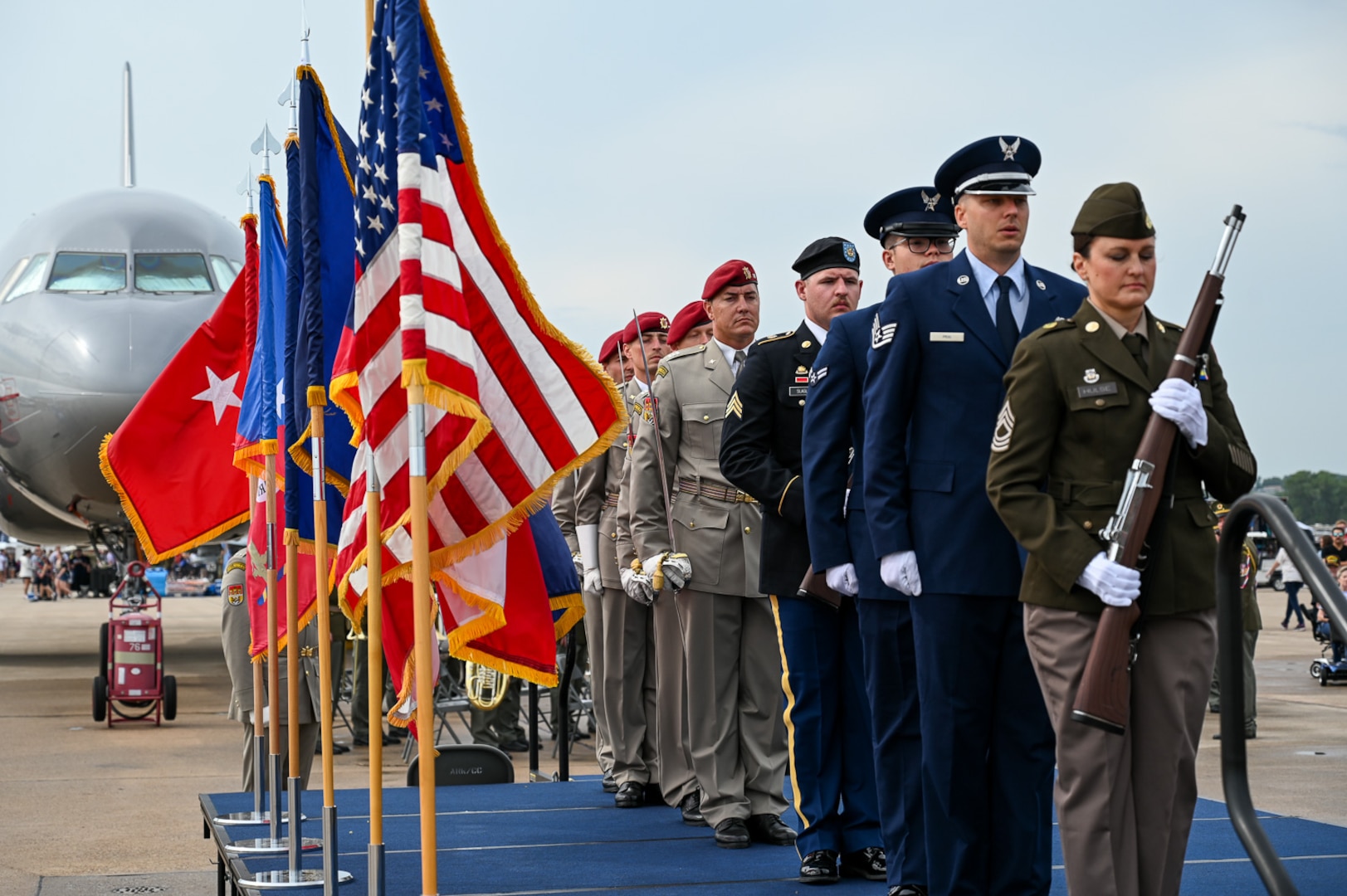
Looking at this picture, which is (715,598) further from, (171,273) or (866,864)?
(171,273)

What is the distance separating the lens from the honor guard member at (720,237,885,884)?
204 inches

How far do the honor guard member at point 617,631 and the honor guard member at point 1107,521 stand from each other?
11.1ft

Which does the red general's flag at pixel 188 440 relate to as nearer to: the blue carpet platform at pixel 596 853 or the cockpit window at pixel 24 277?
the blue carpet platform at pixel 596 853

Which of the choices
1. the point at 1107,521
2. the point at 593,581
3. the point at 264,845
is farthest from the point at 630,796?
the point at 1107,521

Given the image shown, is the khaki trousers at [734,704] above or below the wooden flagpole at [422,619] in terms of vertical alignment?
below

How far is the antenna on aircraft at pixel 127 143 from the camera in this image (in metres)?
23.6

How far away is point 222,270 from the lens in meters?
15.8

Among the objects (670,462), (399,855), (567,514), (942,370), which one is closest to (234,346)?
(567,514)

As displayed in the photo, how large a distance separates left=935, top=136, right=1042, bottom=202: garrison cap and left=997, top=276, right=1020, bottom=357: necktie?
254 mm

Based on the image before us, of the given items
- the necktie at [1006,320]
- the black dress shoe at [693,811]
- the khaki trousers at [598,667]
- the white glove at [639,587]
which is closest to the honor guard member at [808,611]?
the white glove at [639,587]

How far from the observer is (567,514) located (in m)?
8.56

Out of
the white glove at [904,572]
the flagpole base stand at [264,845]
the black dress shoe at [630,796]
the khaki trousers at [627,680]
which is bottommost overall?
the black dress shoe at [630,796]

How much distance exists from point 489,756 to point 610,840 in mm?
2050

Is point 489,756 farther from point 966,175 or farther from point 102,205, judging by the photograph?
point 102,205
